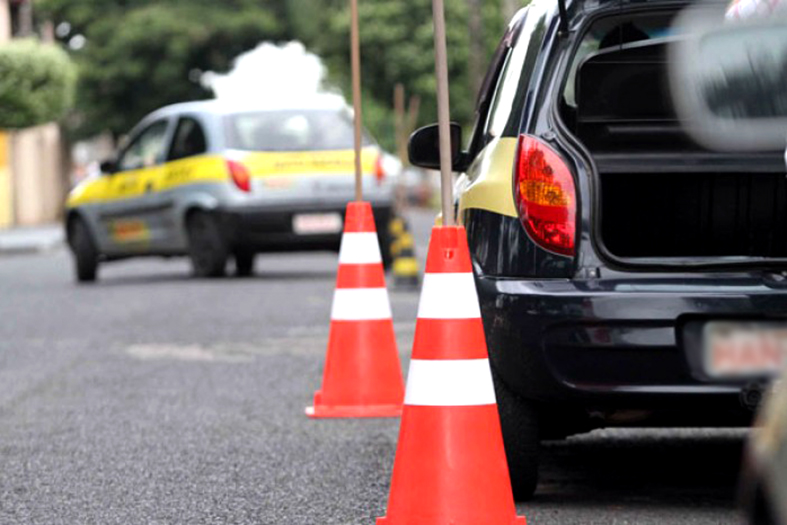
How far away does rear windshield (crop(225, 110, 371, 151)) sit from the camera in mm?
17516

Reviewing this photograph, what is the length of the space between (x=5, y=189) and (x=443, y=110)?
149 ft

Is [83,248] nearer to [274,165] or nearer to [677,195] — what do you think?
[274,165]

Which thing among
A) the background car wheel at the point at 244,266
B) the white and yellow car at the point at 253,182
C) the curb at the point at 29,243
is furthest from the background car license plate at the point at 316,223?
the curb at the point at 29,243

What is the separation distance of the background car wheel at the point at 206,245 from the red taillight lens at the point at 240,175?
0.38 metres

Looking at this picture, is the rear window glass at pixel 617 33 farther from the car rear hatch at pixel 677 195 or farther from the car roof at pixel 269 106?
the car roof at pixel 269 106

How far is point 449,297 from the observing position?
5.08m

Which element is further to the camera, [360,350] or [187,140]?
[187,140]

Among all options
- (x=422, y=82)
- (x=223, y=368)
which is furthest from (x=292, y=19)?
(x=223, y=368)

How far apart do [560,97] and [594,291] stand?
2.08 ft

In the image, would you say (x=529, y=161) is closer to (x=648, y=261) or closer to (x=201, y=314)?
(x=648, y=261)

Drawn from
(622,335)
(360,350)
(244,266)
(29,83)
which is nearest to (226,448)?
(360,350)

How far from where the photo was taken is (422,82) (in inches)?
2650

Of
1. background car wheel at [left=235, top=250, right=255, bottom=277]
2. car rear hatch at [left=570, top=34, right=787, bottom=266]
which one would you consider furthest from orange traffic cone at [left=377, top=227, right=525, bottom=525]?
background car wheel at [left=235, top=250, right=255, bottom=277]

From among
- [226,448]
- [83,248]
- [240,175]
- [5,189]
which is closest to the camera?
[226,448]
